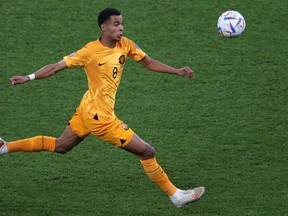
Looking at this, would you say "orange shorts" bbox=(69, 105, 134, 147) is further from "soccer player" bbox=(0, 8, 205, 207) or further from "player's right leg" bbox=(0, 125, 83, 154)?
"player's right leg" bbox=(0, 125, 83, 154)

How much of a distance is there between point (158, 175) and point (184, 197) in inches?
16.0

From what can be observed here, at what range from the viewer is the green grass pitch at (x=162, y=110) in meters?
10.2

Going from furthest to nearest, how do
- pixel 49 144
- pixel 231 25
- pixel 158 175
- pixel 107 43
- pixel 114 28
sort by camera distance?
pixel 231 25 < pixel 49 144 < pixel 158 175 < pixel 107 43 < pixel 114 28

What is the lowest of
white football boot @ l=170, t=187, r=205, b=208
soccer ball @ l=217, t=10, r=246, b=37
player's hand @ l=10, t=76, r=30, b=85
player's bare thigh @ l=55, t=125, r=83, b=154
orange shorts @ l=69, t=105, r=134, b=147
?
white football boot @ l=170, t=187, r=205, b=208

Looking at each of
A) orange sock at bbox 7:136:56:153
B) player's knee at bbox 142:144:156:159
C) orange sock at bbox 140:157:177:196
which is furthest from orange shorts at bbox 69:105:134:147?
orange sock at bbox 7:136:56:153

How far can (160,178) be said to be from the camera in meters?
9.79

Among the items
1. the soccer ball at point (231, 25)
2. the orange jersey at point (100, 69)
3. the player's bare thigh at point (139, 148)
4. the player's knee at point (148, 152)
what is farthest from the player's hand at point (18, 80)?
the soccer ball at point (231, 25)

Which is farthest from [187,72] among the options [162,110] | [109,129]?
[162,110]

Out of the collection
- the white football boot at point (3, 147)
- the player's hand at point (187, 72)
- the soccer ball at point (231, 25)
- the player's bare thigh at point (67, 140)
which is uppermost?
the soccer ball at point (231, 25)

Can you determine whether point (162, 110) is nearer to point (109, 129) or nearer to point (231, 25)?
point (231, 25)

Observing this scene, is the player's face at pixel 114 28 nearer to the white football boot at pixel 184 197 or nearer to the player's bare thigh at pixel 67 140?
the player's bare thigh at pixel 67 140

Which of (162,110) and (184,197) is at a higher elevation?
(162,110)

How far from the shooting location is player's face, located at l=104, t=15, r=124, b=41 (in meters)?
9.46

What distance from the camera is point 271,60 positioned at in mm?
13656
